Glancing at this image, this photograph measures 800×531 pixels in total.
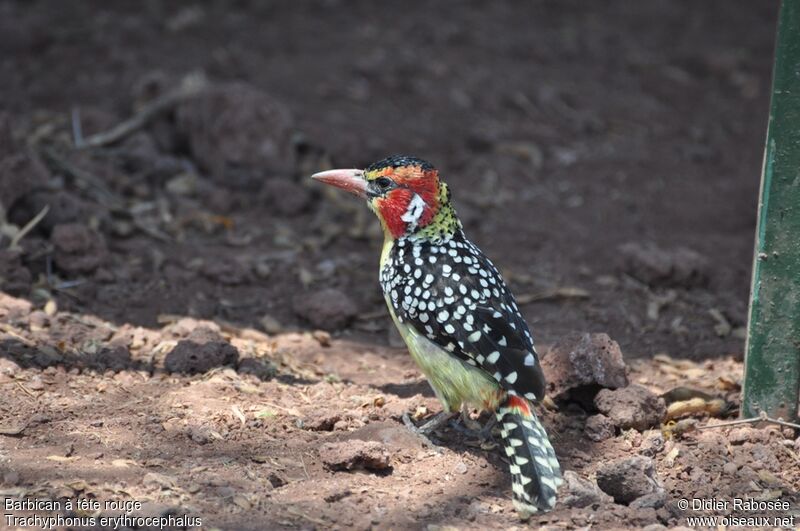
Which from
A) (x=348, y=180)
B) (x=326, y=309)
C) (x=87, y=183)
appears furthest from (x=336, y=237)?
(x=348, y=180)

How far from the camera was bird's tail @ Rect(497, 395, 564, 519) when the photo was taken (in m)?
3.88

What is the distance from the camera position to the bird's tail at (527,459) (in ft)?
12.7

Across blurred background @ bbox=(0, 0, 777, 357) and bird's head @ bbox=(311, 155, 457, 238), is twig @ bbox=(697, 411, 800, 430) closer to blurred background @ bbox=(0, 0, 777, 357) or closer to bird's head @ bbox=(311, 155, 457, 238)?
blurred background @ bbox=(0, 0, 777, 357)

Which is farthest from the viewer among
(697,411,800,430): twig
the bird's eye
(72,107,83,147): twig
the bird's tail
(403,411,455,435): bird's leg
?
(72,107,83,147): twig

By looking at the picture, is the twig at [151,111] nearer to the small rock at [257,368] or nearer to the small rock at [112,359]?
the small rock at [112,359]

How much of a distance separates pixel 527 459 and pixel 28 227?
321 cm

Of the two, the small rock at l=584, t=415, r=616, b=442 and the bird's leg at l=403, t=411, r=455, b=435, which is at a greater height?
the small rock at l=584, t=415, r=616, b=442

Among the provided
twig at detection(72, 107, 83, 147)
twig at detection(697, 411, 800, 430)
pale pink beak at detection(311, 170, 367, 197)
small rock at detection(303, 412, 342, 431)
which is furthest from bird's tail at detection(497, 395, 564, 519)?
twig at detection(72, 107, 83, 147)

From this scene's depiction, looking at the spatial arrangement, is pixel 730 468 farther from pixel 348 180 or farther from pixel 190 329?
pixel 190 329

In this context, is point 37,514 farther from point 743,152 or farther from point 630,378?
point 743,152

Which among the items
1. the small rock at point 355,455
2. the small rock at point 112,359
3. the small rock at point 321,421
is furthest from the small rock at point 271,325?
the small rock at point 355,455

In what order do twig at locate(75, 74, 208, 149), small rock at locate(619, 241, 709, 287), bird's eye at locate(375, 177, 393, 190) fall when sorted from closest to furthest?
1. bird's eye at locate(375, 177, 393, 190)
2. small rock at locate(619, 241, 709, 287)
3. twig at locate(75, 74, 208, 149)

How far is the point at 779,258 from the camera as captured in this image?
427 centimetres

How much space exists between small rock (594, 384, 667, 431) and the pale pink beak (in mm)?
1501
